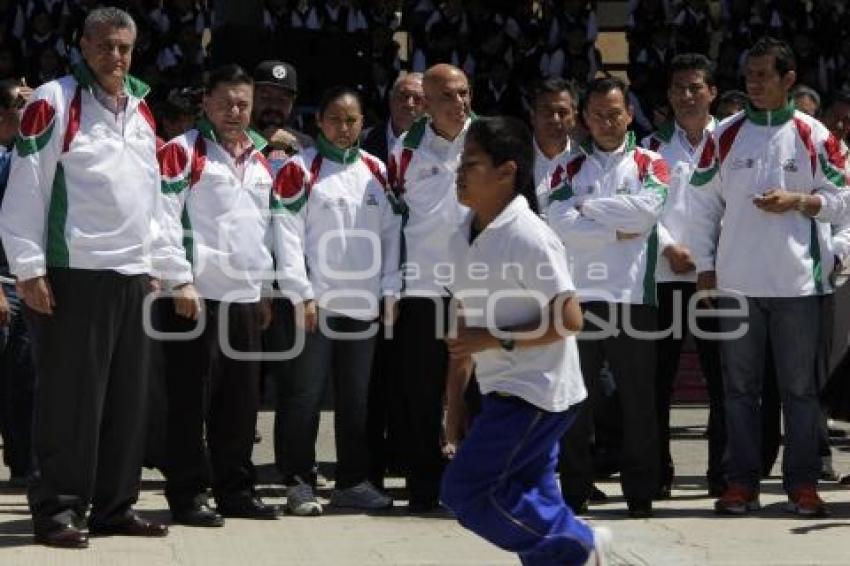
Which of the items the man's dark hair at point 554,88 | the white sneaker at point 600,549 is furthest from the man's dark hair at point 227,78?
the white sneaker at point 600,549

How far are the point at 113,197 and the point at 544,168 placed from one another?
2349 millimetres

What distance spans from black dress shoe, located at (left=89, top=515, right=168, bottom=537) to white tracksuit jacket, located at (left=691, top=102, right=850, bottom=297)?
2867 millimetres

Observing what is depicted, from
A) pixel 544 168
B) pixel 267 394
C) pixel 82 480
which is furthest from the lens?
pixel 267 394

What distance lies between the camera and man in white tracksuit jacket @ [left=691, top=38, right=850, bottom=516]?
846 centimetres

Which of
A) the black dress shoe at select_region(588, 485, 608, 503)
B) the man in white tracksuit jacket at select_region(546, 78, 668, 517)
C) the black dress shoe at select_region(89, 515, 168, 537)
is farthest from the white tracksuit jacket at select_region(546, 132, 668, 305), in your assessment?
the black dress shoe at select_region(89, 515, 168, 537)

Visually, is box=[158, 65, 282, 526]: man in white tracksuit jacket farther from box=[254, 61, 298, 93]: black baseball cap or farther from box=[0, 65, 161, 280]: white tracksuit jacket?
box=[254, 61, 298, 93]: black baseball cap

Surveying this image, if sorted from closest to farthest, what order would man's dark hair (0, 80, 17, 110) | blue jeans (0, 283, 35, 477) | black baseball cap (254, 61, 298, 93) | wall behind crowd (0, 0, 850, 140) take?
blue jeans (0, 283, 35, 477) → man's dark hair (0, 80, 17, 110) → black baseball cap (254, 61, 298, 93) → wall behind crowd (0, 0, 850, 140)

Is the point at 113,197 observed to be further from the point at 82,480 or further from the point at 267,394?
the point at 267,394

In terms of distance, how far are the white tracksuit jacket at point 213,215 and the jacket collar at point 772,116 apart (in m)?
2.35

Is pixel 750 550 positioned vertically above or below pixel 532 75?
below

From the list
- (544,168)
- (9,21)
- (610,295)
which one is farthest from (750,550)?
(9,21)

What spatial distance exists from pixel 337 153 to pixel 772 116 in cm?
204

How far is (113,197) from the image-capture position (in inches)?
298

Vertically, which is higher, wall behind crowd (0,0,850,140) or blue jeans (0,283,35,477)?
wall behind crowd (0,0,850,140)
